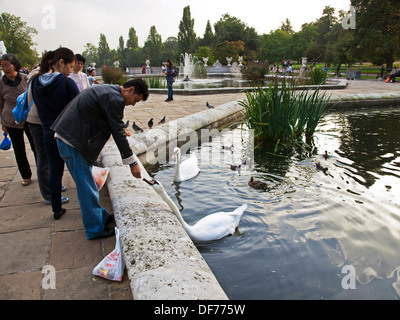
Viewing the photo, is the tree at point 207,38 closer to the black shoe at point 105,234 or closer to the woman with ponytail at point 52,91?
the woman with ponytail at point 52,91

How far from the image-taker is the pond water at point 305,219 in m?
2.68

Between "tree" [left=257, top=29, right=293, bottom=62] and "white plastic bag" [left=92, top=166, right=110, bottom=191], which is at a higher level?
"tree" [left=257, top=29, right=293, bottom=62]

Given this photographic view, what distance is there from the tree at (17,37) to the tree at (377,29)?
40937mm

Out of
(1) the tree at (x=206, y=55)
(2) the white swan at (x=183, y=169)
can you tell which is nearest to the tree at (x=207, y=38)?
(1) the tree at (x=206, y=55)

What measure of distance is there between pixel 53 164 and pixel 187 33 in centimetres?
6269

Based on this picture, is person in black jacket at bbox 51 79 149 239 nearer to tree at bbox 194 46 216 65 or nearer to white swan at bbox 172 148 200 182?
white swan at bbox 172 148 200 182

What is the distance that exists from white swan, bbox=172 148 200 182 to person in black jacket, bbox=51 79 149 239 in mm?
2027

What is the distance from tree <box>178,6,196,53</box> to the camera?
5991cm

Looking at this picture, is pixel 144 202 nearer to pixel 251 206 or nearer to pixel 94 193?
pixel 94 193

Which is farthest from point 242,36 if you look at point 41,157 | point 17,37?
point 41,157

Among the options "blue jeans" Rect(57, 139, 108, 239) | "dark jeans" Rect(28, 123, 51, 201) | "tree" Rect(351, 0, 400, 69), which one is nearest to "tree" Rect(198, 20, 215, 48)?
"tree" Rect(351, 0, 400, 69)

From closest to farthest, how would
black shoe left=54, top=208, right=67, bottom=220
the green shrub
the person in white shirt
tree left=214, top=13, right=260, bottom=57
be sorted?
black shoe left=54, top=208, right=67, bottom=220 < the person in white shirt < the green shrub < tree left=214, top=13, right=260, bottom=57

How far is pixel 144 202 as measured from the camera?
3.08m

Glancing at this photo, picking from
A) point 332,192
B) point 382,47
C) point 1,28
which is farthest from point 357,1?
point 1,28
